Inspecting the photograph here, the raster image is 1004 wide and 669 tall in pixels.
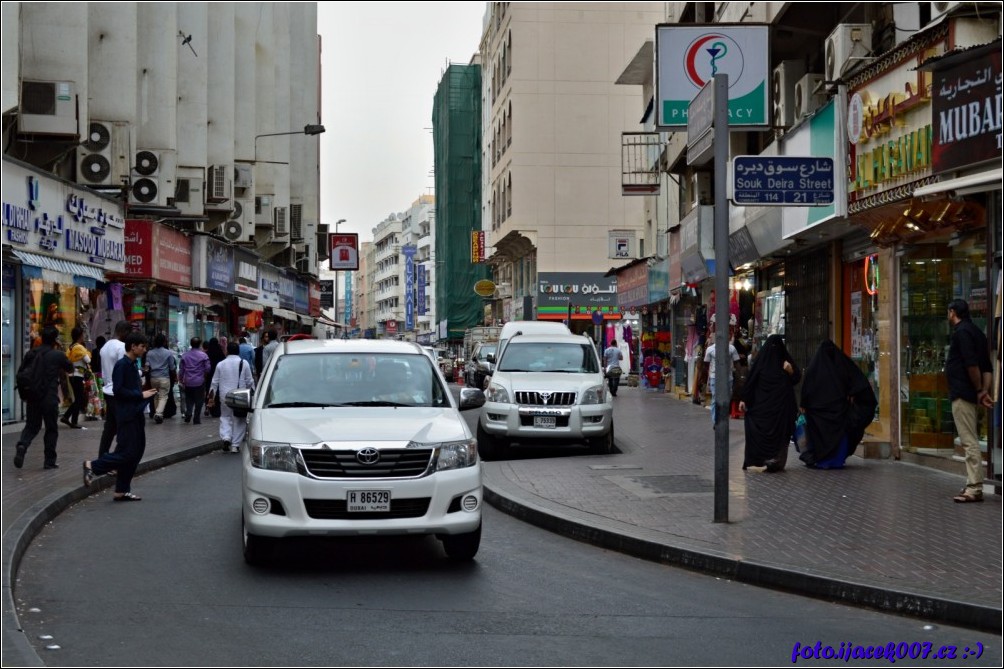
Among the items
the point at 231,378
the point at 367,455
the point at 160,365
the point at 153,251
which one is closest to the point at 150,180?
the point at 153,251

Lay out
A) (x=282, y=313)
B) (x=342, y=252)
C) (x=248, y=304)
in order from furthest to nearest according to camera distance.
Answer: (x=342, y=252), (x=282, y=313), (x=248, y=304)

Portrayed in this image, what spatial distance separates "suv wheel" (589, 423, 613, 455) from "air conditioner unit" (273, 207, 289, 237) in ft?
101

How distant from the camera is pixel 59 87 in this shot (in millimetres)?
23406

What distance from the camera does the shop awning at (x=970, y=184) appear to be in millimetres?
11469

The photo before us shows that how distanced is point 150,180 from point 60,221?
5.33 m

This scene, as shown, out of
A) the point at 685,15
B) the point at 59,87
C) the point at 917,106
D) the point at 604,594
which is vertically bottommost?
the point at 604,594

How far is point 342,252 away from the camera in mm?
65562

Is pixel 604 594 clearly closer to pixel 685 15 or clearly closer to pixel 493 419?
pixel 493 419

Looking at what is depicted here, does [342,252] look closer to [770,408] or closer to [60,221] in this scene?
[60,221]

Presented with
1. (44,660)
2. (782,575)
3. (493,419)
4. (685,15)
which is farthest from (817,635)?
(685,15)

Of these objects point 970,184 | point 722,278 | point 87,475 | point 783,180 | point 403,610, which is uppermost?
point 970,184

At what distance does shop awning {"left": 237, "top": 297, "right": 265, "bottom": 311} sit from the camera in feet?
140

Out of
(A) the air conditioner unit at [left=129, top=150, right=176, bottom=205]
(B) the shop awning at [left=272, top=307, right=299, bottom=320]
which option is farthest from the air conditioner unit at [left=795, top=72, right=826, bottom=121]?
(B) the shop awning at [left=272, top=307, right=299, bottom=320]

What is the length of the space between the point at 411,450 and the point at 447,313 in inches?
2990
